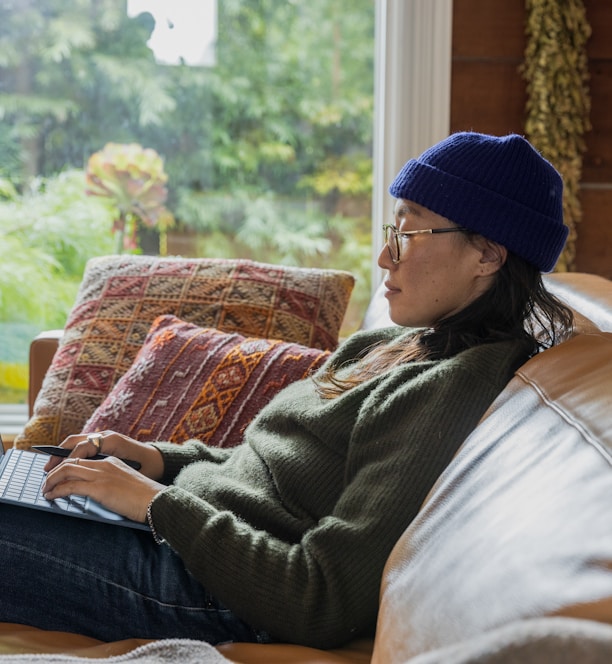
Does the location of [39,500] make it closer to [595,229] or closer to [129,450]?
[129,450]

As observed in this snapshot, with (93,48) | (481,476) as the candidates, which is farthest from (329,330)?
(93,48)

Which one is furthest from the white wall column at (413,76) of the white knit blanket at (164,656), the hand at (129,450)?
the white knit blanket at (164,656)

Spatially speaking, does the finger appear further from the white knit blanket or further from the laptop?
the white knit blanket

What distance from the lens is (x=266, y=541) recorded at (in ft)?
4.05

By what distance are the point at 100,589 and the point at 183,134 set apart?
2356mm

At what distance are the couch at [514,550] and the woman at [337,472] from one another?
0.19 feet

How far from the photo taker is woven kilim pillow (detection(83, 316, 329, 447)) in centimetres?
A: 192

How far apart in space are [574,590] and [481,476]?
32 centimetres

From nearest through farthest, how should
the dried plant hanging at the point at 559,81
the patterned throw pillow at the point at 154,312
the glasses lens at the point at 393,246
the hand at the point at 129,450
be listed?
the glasses lens at the point at 393,246
the hand at the point at 129,450
the patterned throw pillow at the point at 154,312
the dried plant hanging at the point at 559,81

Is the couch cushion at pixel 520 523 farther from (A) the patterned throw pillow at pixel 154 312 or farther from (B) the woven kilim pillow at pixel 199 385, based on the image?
(A) the patterned throw pillow at pixel 154 312

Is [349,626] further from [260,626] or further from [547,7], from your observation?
[547,7]

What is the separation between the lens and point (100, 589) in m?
1.31

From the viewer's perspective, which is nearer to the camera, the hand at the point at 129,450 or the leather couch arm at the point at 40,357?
the hand at the point at 129,450

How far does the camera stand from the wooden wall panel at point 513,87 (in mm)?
3088
